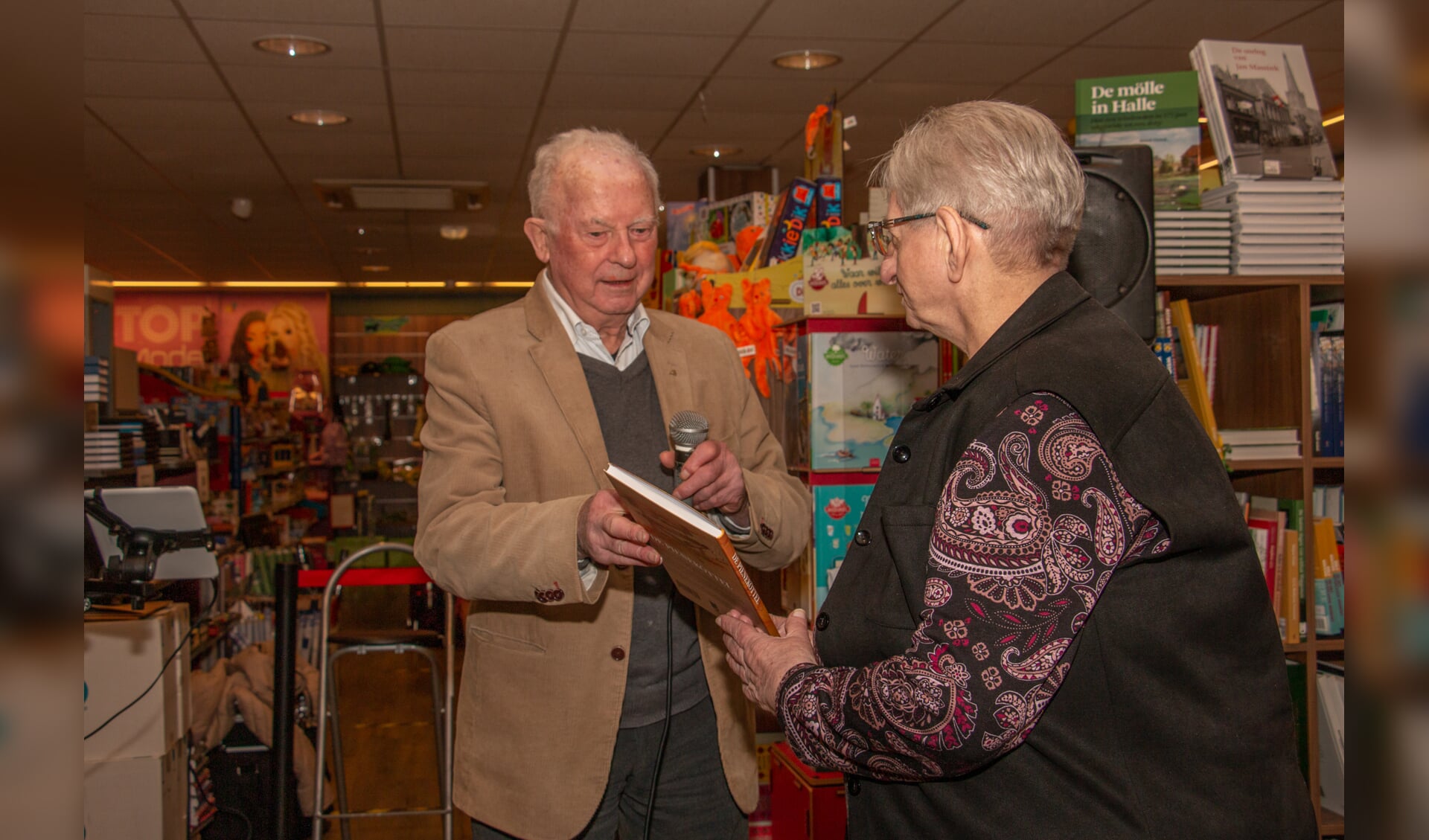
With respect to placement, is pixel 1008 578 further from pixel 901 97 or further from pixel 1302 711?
pixel 901 97

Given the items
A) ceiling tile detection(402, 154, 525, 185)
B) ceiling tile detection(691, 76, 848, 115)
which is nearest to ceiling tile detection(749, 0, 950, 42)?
ceiling tile detection(691, 76, 848, 115)

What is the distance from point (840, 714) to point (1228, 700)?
1.41 feet

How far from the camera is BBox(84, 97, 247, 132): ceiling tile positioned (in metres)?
5.65

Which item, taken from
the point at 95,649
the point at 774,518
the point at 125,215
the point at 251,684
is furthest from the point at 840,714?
the point at 125,215

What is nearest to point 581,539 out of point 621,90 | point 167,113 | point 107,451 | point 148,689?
point 148,689

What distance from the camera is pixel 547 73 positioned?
5.40m

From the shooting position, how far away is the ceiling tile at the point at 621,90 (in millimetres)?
5520

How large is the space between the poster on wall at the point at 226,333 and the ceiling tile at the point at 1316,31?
1208 centimetres

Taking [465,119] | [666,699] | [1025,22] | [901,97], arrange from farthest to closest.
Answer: [465,119] < [901,97] < [1025,22] < [666,699]

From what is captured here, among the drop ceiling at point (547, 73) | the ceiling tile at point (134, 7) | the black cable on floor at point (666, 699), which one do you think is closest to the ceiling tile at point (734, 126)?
the drop ceiling at point (547, 73)

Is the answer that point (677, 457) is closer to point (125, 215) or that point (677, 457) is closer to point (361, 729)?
point (361, 729)

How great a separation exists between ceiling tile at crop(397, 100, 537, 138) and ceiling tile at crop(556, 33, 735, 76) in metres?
0.78

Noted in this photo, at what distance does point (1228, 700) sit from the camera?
111 cm

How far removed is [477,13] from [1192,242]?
3.26 m
